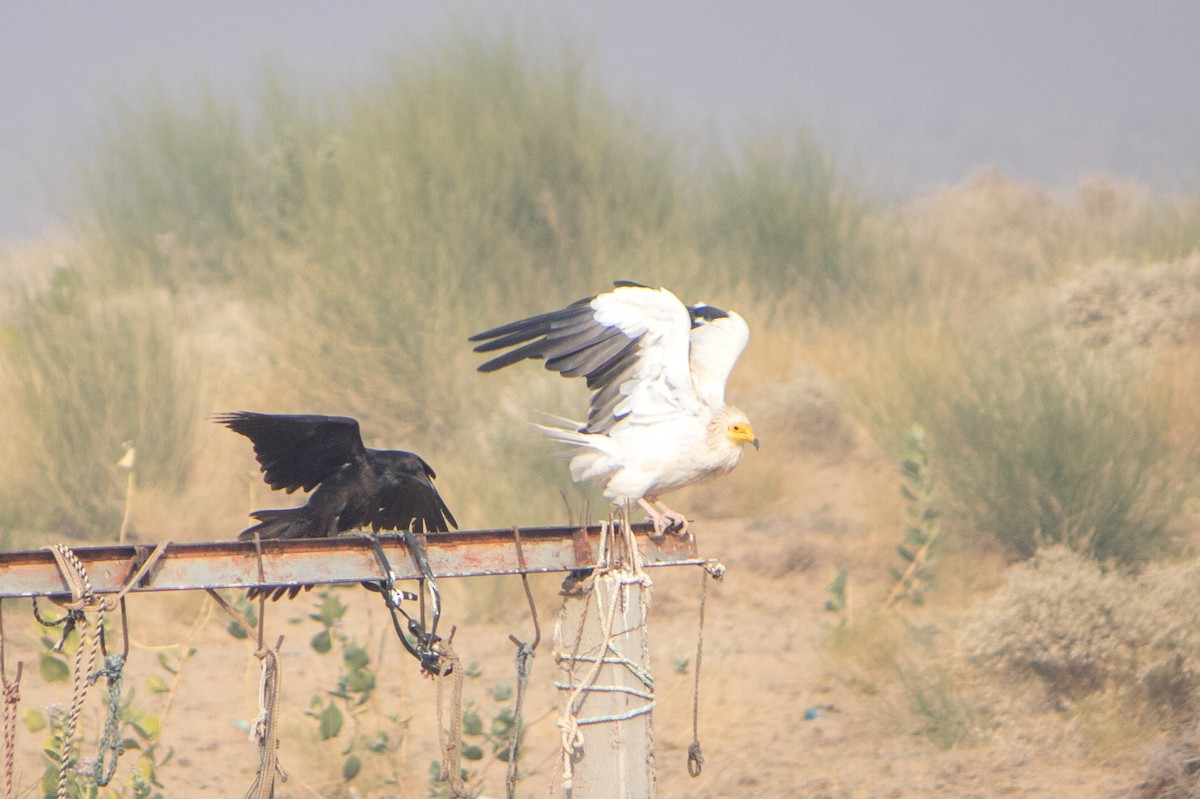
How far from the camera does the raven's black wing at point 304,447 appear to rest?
12.3ft

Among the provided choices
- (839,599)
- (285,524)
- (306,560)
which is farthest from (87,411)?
(306,560)

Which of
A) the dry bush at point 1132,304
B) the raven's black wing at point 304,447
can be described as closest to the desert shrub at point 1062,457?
the dry bush at point 1132,304

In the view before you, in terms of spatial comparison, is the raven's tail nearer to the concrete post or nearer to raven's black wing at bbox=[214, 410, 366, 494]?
raven's black wing at bbox=[214, 410, 366, 494]

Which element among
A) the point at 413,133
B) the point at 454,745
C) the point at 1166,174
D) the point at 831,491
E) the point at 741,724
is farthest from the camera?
the point at 1166,174

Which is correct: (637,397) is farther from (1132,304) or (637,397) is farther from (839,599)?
(1132,304)

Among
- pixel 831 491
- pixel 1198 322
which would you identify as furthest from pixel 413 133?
pixel 1198 322

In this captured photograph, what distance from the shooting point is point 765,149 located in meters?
15.0

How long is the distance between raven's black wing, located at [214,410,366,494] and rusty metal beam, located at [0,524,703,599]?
1.03m

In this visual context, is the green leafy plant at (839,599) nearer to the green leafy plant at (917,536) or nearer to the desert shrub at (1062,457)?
the green leafy plant at (917,536)

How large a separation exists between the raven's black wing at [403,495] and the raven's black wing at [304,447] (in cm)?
11

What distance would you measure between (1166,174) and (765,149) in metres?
4.18

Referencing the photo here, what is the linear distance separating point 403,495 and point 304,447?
398mm

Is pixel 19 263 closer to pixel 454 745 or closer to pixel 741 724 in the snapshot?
pixel 741 724

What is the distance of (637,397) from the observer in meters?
4.56
